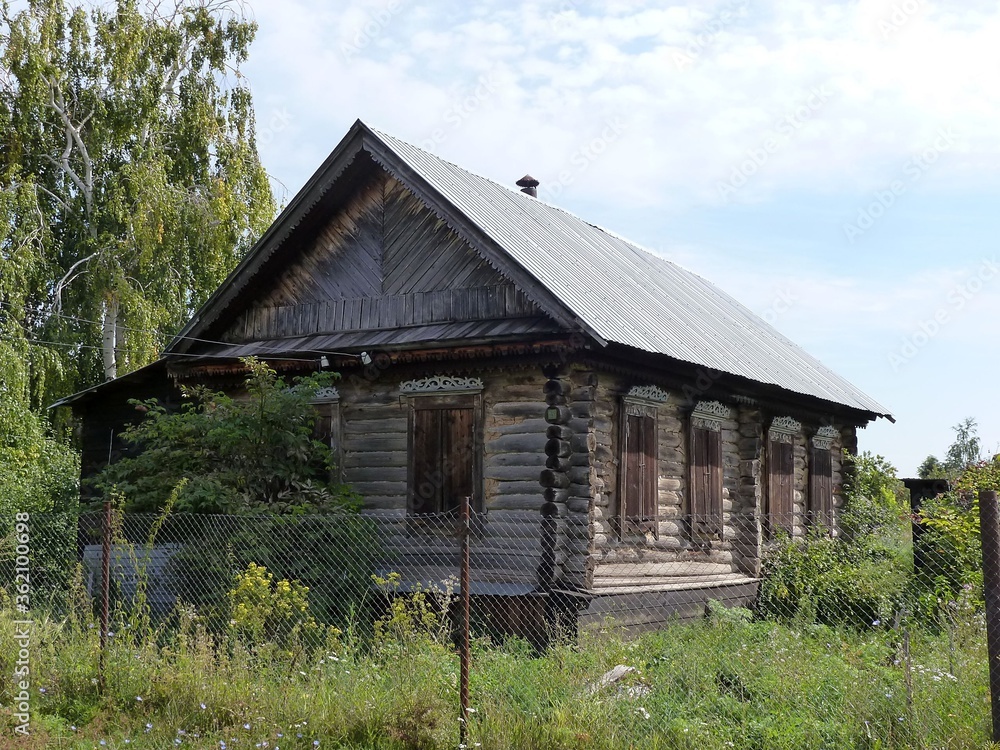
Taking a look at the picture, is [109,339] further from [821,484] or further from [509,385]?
[821,484]

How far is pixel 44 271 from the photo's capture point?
2205 cm

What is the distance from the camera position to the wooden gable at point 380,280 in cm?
1323

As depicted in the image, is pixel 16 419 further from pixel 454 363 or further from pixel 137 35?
pixel 454 363

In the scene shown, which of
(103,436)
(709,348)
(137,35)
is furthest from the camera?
(137,35)

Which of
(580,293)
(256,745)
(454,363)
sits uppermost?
(580,293)

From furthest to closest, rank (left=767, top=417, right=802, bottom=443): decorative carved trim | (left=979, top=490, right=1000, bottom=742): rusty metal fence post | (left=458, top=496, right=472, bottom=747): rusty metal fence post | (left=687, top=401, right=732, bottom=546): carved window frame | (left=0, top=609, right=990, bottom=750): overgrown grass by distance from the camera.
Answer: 1. (left=767, top=417, right=802, bottom=443): decorative carved trim
2. (left=687, top=401, right=732, bottom=546): carved window frame
3. (left=458, top=496, right=472, bottom=747): rusty metal fence post
4. (left=0, top=609, right=990, bottom=750): overgrown grass
5. (left=979, top=490, right=1000, bottom=742): rusty metal fence post

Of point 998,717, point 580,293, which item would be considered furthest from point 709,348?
point 998,717

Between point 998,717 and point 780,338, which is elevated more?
point 780,338

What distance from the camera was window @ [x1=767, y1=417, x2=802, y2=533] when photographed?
16.6 metres

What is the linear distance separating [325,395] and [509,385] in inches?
114

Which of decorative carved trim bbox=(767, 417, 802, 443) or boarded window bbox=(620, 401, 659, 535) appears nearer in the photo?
boarded window bbox=(620, 401, 659, 535)

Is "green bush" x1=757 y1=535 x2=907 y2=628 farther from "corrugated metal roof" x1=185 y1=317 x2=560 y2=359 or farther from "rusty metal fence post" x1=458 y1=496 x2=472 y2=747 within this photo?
"rusty metal fence post" x1=458 y1=496 x2=472 y2=747

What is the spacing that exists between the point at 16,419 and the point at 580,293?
42.4ft

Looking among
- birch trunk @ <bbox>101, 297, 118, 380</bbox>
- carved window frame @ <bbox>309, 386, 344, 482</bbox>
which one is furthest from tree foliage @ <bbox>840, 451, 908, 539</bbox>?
birch trunk @ <bbox>101, 297, 118, 380</bbox>
